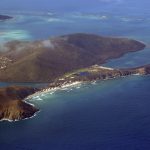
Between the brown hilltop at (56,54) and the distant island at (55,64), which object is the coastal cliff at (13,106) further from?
the brown hilltop at (56,54)

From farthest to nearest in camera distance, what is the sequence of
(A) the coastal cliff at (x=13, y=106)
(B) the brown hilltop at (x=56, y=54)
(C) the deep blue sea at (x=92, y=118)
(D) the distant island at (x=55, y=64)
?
(B) the brown hilltop at (x=56, y=54), (D) the distant island at (x=55, y=64), (A) the coastal cliff at (x=13, y=106), (C) the deep blue sea at (x=92, y=118)

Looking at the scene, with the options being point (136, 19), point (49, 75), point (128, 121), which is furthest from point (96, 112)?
point (136, 19)

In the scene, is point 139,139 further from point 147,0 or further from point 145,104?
point 147,0

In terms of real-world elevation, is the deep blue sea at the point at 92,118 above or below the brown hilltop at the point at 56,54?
below

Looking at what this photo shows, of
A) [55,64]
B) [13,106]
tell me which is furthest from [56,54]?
A: [13,106]

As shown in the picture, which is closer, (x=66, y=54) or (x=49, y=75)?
(x=49, y=75)

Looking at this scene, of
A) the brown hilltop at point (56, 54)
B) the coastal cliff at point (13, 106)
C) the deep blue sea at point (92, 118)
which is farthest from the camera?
the brown hilltop at point (56, 54)

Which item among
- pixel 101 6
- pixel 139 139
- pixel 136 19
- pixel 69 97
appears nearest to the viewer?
pixel 139 139

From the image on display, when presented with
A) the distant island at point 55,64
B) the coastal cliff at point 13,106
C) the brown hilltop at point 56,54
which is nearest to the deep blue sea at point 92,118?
the coastal cliff at point 13,106
